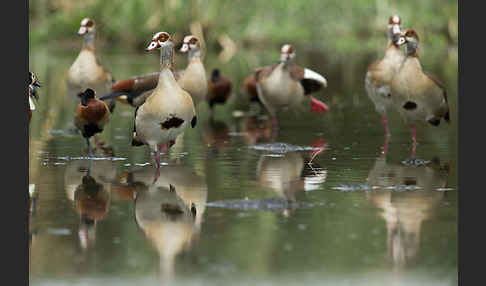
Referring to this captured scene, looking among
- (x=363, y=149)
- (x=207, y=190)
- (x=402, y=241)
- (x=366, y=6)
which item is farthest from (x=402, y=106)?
(x=366, y=6)

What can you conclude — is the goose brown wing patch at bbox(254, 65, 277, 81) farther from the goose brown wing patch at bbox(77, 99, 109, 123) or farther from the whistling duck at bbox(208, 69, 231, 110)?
the goose brown wing patch at bbox(77, 99, 109, 123)

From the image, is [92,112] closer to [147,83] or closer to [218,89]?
[147,83]

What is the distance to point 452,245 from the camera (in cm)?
870

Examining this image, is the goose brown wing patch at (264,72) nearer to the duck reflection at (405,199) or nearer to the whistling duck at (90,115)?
the duck reflection at (405,199)

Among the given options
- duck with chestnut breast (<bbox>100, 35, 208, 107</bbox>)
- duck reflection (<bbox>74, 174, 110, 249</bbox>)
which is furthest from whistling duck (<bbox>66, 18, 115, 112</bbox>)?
duck reflection (<bbox>74, 174, 110, 249</bbox>)

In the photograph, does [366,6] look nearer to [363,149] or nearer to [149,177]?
[363,149]

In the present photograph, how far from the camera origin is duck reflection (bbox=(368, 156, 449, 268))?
8.68 metres

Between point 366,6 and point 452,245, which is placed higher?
point 366,6

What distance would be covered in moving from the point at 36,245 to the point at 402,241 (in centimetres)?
302

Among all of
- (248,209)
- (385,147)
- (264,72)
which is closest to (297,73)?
(264,72)

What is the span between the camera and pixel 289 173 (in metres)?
12.7

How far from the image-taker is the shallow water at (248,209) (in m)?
7.89

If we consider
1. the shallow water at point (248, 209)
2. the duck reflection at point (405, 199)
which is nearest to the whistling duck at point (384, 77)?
the shallow water at point (248, 209)

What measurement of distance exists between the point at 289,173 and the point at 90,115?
3.12m
